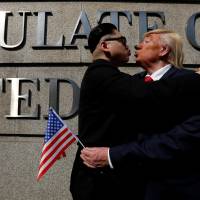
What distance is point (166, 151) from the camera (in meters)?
1.91

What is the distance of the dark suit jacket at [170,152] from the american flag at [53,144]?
375 mm

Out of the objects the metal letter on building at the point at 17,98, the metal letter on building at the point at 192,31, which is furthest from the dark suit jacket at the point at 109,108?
the metal letter on building at the point at 192,31

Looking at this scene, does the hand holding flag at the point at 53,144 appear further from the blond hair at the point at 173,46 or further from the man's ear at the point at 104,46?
the blond hair at the point at 173,46

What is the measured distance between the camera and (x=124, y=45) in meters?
2.36

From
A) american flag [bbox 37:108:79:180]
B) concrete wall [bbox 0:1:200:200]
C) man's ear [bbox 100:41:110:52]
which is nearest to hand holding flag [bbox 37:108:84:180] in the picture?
american flag [bbox 37:108:79:180]

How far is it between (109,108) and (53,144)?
42cm

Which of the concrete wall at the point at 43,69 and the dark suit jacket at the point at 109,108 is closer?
the dark suit jacket at the point at 109,108

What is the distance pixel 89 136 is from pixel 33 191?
3.75 meters

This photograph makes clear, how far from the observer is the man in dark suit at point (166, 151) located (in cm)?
191

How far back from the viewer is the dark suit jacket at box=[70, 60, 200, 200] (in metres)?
1.95

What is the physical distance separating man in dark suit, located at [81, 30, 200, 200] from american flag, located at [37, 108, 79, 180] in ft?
0.79

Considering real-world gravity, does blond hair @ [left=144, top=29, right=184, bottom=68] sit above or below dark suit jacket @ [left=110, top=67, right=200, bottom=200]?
above

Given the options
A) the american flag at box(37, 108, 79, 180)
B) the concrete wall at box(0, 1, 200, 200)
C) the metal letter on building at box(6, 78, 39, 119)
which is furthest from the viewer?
the metal letter on building at box(6, 78, 39, 119)

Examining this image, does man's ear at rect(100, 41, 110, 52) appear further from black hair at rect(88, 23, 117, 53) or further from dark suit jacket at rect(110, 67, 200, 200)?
→ dark suit jacket at rect(110, 67, 200, 200)
